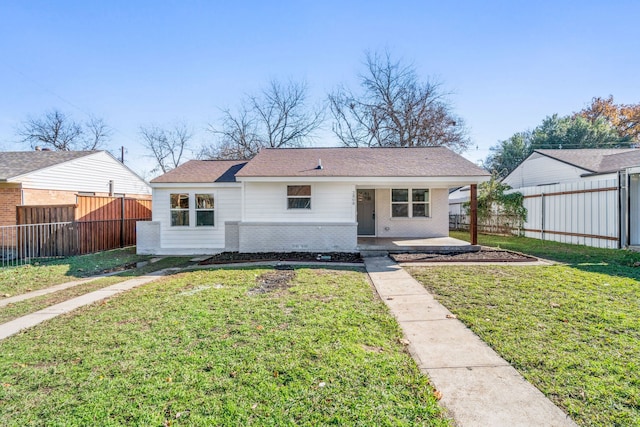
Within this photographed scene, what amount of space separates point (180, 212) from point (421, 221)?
993cm

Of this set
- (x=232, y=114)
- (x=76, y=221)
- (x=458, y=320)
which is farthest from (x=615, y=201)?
→ (x=232, y=114)

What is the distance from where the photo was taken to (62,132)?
1367 inches

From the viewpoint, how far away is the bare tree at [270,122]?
2831 centimetres

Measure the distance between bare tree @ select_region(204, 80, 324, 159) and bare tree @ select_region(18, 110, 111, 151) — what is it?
57.3ft

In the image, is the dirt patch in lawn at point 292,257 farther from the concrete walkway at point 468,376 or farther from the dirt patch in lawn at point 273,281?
the concrete walkway at point 468,376

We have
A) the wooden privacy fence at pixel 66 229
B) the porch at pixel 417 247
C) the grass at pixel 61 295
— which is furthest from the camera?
the wooden privacy fence at pixel 66 229

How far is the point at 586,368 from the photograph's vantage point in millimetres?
2951

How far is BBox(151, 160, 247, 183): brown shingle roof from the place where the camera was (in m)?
12.2

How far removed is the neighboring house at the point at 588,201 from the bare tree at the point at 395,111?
31.0ft

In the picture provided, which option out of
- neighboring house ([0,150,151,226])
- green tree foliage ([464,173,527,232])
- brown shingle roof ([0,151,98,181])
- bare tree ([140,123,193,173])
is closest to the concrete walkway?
green tree foliage ([464,173,527,232])

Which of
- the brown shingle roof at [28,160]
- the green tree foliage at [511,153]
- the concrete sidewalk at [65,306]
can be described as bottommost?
the concrete sidewalk at [65,306]

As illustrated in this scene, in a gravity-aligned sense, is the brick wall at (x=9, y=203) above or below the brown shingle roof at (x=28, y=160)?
below

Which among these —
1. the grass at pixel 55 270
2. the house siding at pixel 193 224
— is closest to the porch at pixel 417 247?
the house siding at pixel 193 224

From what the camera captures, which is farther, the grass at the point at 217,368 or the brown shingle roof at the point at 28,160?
the brown shingle roof at the point at 28,160
